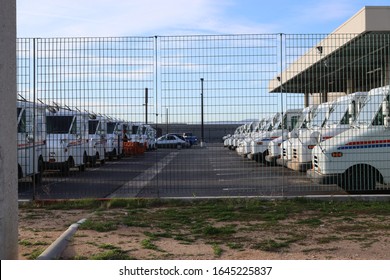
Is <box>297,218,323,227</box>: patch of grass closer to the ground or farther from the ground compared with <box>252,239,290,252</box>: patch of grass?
farther from the ground

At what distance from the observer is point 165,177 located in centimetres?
1331

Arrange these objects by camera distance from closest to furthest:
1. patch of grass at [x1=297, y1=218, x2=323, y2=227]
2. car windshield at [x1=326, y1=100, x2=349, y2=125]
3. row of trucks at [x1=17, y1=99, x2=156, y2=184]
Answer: patch of grass at [x1=297, y1=218, x2=323, y2=227] < row of trucks at [x1=17, y1=99, x2=156, y2=184] < car windshield at [x1=326, y1=100, x2=349, y2=125]

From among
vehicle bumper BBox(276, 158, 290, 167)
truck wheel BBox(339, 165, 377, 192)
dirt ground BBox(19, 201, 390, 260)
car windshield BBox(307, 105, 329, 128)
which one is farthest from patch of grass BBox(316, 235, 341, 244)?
car windshield BBox(307, 105, 329, 128)

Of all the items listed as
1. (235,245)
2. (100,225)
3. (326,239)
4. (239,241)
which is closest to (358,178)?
(326,239)

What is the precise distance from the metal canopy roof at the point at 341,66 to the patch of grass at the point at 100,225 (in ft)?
14.9

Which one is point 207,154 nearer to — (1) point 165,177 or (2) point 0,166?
(1) point 165,177

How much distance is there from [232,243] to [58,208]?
4.57m

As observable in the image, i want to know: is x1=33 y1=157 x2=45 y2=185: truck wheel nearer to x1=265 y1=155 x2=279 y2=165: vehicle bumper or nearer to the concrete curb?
the concrete curb

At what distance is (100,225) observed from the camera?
26.7ft

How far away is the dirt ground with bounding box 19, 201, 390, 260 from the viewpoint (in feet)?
21.1

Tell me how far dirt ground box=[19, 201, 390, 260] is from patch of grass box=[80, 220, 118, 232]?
4.5 inches

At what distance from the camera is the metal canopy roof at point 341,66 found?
1082 centimetres

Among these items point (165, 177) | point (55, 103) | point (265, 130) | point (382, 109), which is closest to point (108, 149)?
point (265, 130)

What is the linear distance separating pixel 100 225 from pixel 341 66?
6672mm
